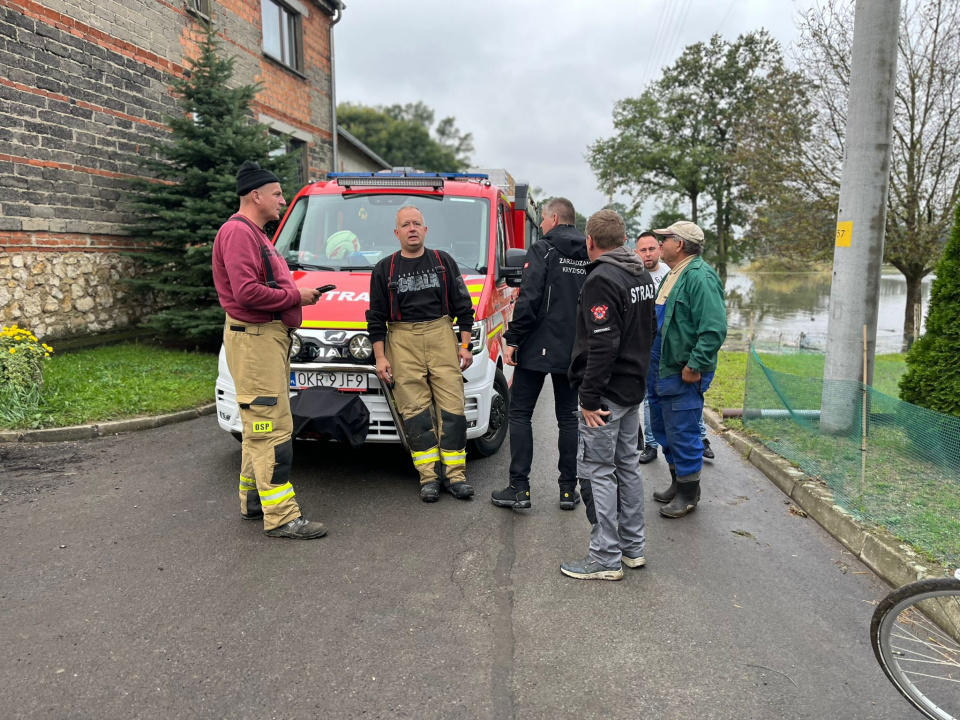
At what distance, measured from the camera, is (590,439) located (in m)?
3.79

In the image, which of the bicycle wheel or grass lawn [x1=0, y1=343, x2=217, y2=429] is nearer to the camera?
the bicycle wheel

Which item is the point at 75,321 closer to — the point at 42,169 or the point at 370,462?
the point at 42,169

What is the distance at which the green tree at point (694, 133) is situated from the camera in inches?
1459

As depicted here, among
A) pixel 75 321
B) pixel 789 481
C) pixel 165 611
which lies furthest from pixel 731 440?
pixel 75 321

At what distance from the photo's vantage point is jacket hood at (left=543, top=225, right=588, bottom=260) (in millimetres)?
4422

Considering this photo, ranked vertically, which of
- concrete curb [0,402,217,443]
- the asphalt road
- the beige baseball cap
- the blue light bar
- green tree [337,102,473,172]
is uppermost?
green tree [337,102,473,172]

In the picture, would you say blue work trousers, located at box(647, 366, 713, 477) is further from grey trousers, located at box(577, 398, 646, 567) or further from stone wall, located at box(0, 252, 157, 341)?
stone wall, located at box(0, 252, 157, 341)

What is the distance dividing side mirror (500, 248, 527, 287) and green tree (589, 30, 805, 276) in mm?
32995

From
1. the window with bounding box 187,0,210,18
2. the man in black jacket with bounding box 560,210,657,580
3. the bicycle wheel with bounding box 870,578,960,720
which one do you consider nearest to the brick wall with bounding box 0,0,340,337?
the window with bounding box 187,0,210,18

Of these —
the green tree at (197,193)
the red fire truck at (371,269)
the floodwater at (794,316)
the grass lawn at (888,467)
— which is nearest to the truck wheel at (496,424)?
the red fire truck at (371,269)

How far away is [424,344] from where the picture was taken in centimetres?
475

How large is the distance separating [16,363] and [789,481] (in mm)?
7001

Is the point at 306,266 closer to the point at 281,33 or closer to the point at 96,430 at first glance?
the point at 96,430

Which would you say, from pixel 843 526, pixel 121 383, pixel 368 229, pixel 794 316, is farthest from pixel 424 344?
pixel 794 316
